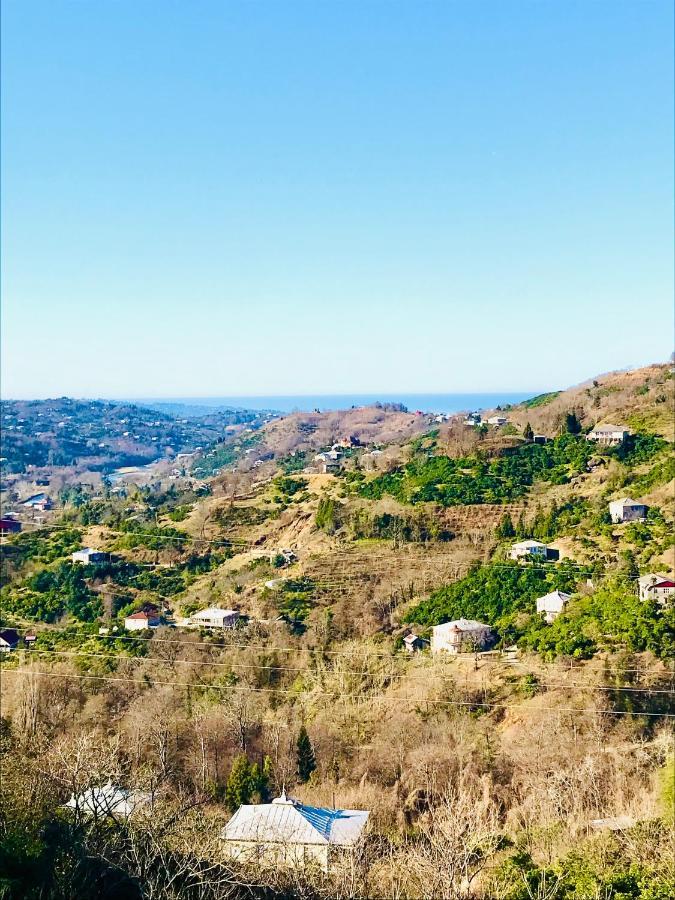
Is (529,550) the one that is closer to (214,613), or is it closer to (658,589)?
(658,589)

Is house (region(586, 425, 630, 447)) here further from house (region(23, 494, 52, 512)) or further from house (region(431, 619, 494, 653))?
house (region(23, 494, 52, 512))

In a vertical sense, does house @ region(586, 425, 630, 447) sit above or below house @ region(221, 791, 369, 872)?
above

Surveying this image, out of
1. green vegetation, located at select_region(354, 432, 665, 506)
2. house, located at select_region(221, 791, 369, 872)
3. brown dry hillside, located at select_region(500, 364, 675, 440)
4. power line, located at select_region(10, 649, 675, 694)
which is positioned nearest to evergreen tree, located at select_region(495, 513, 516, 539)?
green vegetation, located at select_region(354, 432, 665, 506)

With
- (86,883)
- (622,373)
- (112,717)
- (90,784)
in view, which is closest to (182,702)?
(112,717)

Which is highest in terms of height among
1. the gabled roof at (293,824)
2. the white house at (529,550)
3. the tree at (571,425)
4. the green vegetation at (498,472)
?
the tree at (571,425)

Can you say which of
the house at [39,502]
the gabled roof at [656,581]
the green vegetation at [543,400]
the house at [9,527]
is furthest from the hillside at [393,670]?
the house at [39,502]

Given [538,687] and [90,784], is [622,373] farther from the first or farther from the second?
[90,784]

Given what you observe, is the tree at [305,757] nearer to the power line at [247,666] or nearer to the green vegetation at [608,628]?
the power line at [247,666]
